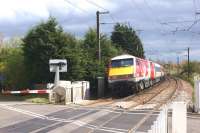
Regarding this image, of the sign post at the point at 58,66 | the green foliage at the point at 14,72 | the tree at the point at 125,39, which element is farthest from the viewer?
the tree at the point at 125,39

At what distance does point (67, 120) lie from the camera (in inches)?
888

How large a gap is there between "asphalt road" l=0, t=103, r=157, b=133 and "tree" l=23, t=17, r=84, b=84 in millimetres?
11154

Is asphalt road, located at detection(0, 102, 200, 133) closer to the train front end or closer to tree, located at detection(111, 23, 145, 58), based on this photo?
the train front end

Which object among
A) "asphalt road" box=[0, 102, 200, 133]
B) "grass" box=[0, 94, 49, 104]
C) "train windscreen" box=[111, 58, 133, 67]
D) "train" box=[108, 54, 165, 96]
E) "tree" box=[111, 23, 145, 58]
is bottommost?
"asphalt road" box=[0, 102, 200, 133]

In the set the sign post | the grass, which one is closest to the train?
the grass

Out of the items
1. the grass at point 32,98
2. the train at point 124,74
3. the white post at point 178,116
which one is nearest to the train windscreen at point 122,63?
the train at point 124,74

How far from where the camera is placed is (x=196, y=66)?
138625 mm

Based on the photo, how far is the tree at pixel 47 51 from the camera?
39.8 meters

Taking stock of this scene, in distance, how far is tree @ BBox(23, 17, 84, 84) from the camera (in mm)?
39750

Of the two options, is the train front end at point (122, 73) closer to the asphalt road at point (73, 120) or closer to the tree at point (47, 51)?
the tree at point (47, 51)

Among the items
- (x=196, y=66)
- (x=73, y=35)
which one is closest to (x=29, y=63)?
(x=73, y=35)

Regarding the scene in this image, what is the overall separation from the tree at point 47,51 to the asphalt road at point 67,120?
1115cm

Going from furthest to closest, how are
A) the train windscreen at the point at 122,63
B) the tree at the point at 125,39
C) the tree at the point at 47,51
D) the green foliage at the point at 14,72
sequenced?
the tree at the point at 125,39, the green foliage at the point at 14,72, the train windscreen at the point at 122,63, the tree at the point at 47,51

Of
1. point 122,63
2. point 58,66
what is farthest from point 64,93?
point 122,63
